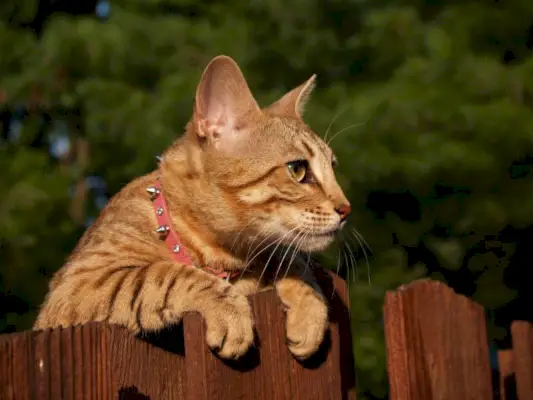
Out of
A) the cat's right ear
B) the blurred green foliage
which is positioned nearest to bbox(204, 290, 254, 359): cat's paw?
→ the cat's right ear

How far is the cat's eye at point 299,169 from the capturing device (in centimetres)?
284

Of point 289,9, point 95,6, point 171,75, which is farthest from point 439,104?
point 95,6

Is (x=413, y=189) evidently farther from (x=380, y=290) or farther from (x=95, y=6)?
(x=95, y=6)

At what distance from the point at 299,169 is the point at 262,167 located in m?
0.14

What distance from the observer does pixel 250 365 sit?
175 cm

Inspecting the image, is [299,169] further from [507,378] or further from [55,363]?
[55,363]

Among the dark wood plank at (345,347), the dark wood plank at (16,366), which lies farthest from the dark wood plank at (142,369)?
the dark wood plank at (345,347)

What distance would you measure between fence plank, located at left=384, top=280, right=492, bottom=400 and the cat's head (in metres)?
0.71

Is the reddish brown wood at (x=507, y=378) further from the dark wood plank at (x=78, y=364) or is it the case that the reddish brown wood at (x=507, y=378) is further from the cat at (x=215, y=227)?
the dark wood plank at (x=78, y=364)

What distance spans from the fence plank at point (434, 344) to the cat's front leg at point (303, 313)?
7.3 inches

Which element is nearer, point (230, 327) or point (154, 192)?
point (230, 327)

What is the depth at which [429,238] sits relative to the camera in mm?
5250

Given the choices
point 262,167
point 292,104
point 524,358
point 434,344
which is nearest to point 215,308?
point 434,344

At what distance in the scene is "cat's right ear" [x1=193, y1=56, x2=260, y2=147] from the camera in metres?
2.84
